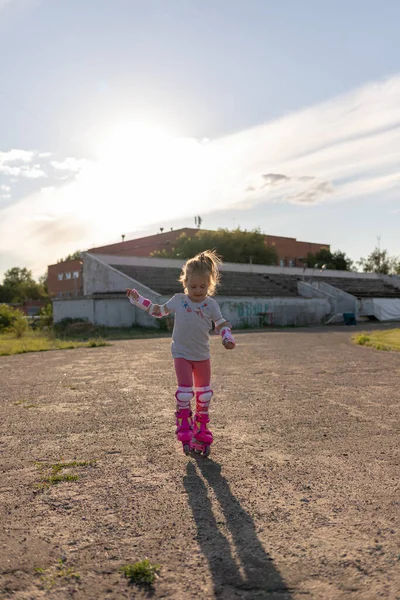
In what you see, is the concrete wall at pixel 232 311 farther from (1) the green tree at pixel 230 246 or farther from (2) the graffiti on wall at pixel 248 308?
(1) the green tree at pixel 230 246

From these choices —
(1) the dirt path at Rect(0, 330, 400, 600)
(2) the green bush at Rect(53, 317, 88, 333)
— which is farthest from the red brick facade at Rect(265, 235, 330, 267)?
(1) the dirt path at Rect(0, 330, 400, 600)

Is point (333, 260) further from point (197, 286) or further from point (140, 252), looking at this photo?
point (197, 286)

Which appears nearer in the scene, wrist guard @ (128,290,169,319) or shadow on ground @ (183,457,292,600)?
shadow on ground @ (183,457,292,600)

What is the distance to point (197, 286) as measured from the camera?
471 cm

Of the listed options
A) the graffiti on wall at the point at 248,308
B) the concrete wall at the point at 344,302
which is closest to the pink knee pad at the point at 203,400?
the graffiti on wall at the point at 248,308

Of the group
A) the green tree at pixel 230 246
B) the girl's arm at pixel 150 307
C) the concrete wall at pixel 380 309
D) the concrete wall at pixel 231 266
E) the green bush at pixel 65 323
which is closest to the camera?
the girl's arm at pixel 150 307

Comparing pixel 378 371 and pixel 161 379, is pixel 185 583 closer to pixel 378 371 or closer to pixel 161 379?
pixel 161 379

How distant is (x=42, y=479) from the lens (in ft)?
12.1

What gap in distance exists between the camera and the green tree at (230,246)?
5562cm

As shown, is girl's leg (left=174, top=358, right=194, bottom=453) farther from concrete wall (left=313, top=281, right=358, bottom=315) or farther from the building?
the building

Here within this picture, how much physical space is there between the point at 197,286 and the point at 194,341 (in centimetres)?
48

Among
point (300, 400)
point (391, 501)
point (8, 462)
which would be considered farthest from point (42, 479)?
point (300, 400)

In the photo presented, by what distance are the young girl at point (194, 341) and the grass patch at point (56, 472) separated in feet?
2.77

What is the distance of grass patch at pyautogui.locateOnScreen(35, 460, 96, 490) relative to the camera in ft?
11.9
